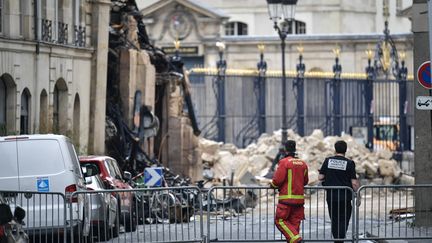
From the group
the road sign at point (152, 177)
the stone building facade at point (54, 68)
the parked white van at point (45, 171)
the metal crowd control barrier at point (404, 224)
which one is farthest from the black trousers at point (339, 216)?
the stone building facade at point (54, 68)

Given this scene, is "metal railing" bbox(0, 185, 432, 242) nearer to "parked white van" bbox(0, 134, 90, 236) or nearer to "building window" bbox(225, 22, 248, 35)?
"parked white van" bbox(0, 134, 90, 236)

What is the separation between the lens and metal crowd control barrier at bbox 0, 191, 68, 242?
2323 cm

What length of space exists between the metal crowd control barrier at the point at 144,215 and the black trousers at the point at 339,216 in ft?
6.19


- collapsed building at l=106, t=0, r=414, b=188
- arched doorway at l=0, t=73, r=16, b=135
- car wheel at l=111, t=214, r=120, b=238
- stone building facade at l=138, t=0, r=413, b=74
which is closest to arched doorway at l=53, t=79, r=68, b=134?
collapsed building at l=106, t=0, r=414, b=188

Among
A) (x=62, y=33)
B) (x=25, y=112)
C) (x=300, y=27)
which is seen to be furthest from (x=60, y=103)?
(x=300, y=27)

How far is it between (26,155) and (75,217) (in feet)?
3.81

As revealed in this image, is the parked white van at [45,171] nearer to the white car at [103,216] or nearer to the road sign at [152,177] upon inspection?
the white car at [103,216]

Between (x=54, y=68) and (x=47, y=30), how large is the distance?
2.84ft

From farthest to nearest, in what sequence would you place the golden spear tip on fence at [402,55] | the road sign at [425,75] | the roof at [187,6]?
the roof at [187,6], the golden spear tip on fence at [402,55], the road sign at [425,75]

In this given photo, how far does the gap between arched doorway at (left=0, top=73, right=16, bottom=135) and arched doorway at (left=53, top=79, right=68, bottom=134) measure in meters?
3.06

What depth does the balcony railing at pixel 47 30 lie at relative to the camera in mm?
35344

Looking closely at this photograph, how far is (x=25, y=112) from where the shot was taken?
1356 inches

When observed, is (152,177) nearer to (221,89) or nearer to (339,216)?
(339,216)

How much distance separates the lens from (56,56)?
36062 mm
